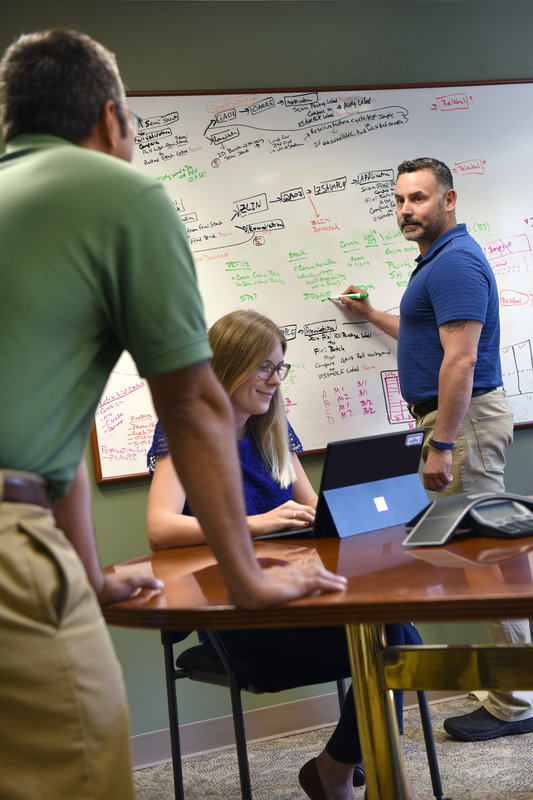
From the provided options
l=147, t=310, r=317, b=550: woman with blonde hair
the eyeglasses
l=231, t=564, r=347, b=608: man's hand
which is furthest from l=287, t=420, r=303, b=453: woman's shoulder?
l=231, t=564, r=347, b=608: man's hand

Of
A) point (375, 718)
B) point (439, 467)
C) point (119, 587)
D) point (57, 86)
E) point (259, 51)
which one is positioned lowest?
point (375, 718)

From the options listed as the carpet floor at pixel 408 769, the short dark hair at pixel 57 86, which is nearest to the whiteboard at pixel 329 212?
the carpet floor at pixel 408 769

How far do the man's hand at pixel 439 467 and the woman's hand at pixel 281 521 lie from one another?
3.37ft

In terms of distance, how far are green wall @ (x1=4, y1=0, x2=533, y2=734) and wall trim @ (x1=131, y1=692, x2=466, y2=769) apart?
0.04 meters

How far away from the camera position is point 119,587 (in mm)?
1304

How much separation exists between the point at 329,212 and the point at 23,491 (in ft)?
8.57

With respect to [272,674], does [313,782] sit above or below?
below

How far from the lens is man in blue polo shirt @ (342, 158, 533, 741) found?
2.83 meters

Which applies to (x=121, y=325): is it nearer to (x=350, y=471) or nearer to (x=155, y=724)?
(x=350, y=471)

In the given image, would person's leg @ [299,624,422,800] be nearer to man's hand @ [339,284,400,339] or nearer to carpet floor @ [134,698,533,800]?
carpet floor @ [134,698,533,800]


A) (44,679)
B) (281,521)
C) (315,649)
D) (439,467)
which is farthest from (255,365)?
→ (44,679)

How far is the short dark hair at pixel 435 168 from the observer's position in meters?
3.11

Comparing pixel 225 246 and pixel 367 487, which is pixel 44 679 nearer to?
pixel 367 487

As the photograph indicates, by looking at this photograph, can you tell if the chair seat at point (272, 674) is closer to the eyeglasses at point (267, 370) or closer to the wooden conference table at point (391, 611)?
the wooden conference table at point (391, 611)
